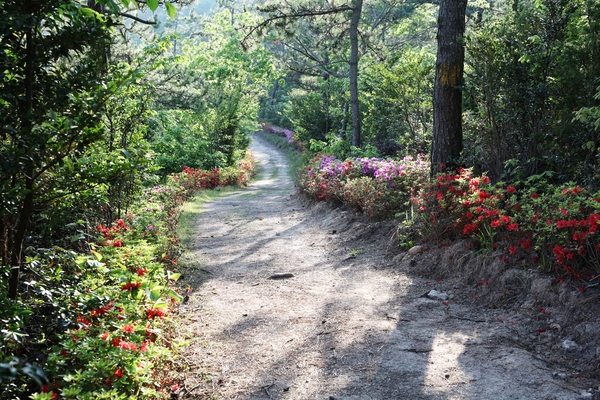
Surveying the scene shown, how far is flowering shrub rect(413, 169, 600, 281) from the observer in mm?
4156

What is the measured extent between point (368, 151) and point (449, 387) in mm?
10351

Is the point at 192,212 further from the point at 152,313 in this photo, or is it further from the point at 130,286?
the point at 130,286

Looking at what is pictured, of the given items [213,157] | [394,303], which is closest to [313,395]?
[394,303]

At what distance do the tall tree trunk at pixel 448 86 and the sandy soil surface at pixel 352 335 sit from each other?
156 centimetres

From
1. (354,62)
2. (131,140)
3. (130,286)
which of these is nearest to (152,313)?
(130,286)

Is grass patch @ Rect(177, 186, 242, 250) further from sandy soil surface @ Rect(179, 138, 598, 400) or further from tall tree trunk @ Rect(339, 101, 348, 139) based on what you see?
tall tree trunk @ Rect(339, 101, 348, 139)

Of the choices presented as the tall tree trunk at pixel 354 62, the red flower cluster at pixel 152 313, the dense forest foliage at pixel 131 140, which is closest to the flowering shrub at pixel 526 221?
the dense forest foliage at pixel 131 140

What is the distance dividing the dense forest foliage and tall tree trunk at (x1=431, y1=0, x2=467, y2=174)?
0.05 meters

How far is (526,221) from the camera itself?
474 cm

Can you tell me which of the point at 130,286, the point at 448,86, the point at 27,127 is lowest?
the point at 130,286

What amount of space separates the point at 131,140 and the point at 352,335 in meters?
4.24

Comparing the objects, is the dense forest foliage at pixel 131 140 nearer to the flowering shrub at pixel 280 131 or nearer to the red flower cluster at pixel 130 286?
the red flower cluster at pixel 130 286

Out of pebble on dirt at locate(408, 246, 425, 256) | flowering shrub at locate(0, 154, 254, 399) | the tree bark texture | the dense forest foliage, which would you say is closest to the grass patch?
the dense forest foliage

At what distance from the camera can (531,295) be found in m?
4.43
